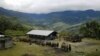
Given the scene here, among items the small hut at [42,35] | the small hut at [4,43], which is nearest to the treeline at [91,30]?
the small hut at [42,35]

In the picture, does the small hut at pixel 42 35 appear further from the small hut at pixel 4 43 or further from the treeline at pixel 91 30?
the small hut at pixel 4 43

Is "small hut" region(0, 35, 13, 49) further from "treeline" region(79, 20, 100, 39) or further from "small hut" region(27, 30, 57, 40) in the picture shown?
"treeline" region(79, 20, 100, 39)

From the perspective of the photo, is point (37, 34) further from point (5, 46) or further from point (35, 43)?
point (5, 46)

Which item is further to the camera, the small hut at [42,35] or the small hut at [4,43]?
the small hut at [42,35]

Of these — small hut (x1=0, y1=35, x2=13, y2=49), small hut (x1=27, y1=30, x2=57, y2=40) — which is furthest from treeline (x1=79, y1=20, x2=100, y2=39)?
small hut (x1=0, y1=35, x2=13, y2=49)

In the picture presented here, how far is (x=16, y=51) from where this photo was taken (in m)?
51.8

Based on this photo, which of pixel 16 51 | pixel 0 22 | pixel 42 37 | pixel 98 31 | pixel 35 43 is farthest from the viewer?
pixel 0 22

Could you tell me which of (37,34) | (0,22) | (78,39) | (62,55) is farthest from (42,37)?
(0,22)

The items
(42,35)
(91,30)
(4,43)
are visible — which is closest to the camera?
(4,43)

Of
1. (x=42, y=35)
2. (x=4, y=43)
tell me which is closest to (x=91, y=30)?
(x=42, y=35)

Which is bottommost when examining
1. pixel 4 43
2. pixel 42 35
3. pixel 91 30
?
pixel 4 43

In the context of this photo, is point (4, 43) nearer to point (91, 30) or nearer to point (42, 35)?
point (42, 35)

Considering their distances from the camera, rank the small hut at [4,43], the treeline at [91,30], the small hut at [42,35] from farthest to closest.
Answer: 1. the treeline at [91,30]
2. the small hut at [42,35]
3. the small hut at [4,43]

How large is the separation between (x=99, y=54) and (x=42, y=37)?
26.9m
